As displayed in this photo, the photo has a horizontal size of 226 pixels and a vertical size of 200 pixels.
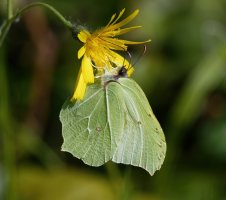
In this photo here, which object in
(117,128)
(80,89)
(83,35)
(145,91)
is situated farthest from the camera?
(145,91)

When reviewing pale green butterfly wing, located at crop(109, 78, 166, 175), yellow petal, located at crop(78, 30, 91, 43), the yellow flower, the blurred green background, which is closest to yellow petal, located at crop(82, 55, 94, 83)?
the yellow flower

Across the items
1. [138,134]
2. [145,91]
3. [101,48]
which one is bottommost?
[145,91]

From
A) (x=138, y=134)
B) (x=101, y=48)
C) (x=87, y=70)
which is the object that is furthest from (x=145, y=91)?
(x=87, y=70)

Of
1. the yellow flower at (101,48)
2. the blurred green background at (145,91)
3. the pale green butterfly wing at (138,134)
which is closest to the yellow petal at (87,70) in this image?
the yellow flower at (101,48)

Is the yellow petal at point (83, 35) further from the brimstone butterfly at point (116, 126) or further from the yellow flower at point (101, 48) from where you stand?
the brimstone butterfly at point (116, 126)

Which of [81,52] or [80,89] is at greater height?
[81,52]

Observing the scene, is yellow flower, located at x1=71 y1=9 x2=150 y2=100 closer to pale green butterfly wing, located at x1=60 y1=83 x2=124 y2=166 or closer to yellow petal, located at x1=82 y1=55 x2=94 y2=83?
yellow petal, located at x1=82 y1=55 x2=94 y2=83

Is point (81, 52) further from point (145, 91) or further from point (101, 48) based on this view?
point (145, 91)
